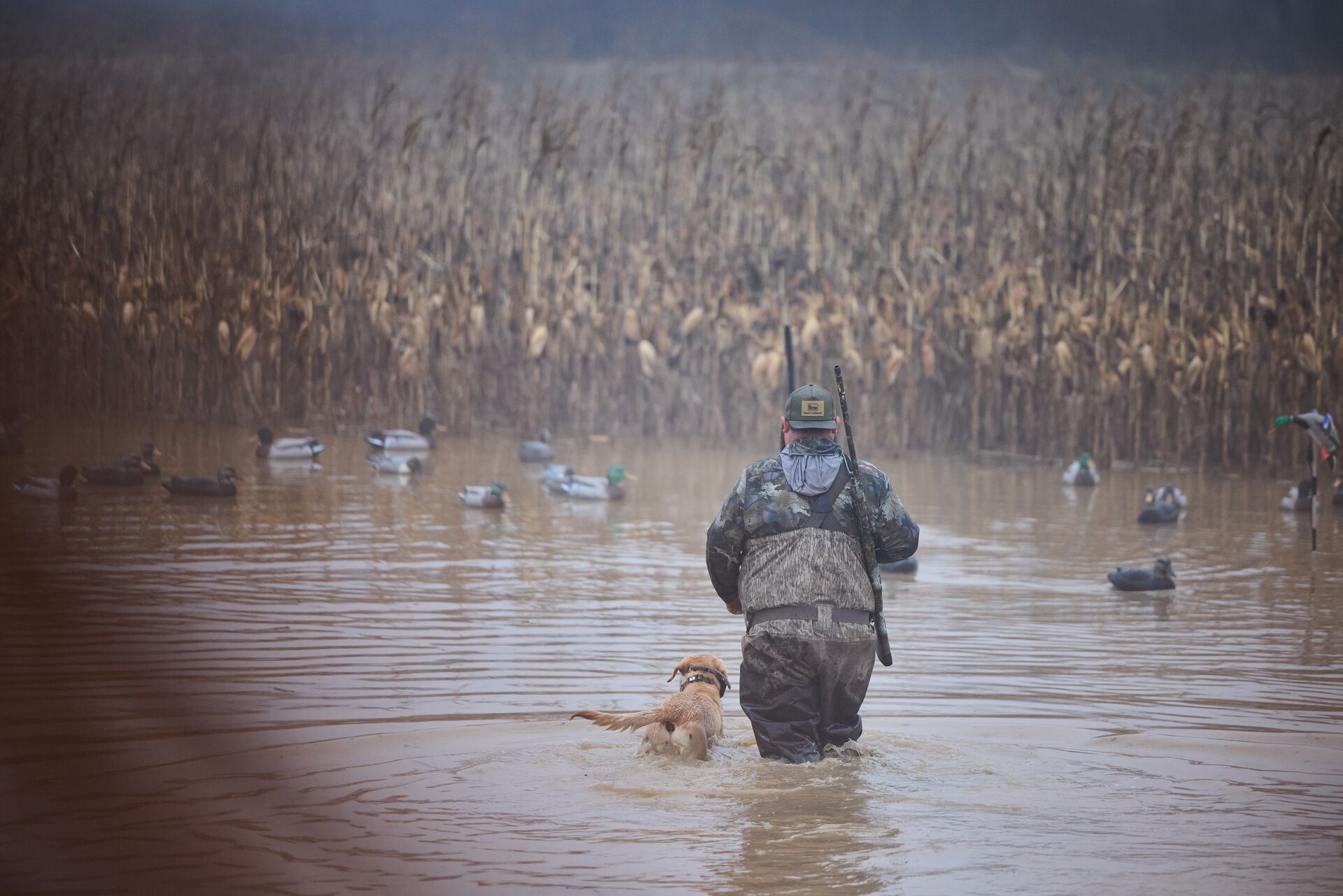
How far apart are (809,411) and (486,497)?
7394 mm

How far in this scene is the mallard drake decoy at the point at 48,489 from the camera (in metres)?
11.2

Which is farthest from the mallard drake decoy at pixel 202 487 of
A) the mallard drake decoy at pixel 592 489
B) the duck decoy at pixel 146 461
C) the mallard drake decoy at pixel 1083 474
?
the mallard drake decoy at pixel 1083 474

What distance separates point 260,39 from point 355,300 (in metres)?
5.74

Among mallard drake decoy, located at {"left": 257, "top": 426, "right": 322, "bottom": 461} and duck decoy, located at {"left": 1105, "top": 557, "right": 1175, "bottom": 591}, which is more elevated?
mallard drake decoy, located at {"left": 257, "top": 426, "right": 322, "bottom": 461}

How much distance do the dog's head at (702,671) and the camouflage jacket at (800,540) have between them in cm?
41

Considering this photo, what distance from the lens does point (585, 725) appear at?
5.67 m

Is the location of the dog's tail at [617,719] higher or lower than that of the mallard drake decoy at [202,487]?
lower

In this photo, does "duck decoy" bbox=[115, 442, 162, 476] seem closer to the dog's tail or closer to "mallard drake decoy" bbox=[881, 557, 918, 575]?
"mallard drake decoy" bbox=[881, 557, 918, 575]

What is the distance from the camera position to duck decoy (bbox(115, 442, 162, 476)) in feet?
41.3

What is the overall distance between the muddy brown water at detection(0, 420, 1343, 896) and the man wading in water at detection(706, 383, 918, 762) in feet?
0.65

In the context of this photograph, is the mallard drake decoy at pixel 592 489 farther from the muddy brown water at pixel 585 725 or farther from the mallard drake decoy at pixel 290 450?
the mallard drake decoy at pixel 290 450

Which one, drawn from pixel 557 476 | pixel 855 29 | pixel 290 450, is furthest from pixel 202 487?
pixel 855 29

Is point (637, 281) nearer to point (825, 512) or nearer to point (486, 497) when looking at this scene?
point (486, 497)

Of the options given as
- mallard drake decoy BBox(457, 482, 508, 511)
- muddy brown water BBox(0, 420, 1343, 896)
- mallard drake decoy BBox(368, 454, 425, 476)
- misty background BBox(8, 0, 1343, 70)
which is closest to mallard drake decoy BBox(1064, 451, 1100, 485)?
muddy brown water BBox(0, 420, 1343, 896)
